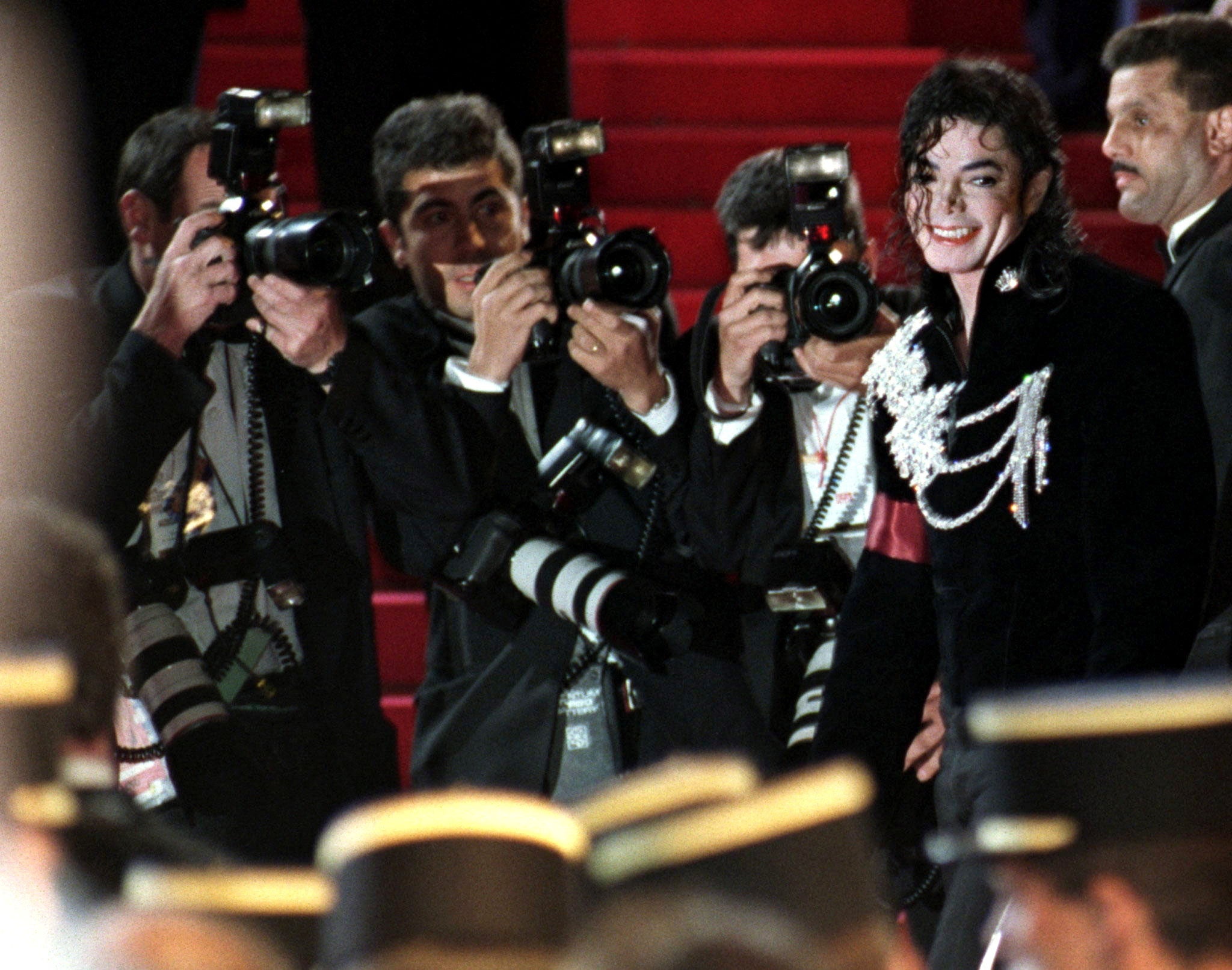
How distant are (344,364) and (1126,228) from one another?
267cm

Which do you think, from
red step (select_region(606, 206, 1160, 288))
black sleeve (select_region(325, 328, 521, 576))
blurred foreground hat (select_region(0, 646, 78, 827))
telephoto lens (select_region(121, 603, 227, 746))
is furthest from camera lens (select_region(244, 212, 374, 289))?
red step (select_region(606, 206, 1160, 288))

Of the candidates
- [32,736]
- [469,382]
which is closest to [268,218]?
[469,382]

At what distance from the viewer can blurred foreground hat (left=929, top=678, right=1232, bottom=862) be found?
1579 mm

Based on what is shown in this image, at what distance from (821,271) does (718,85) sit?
8.33 ft

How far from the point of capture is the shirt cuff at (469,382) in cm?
330

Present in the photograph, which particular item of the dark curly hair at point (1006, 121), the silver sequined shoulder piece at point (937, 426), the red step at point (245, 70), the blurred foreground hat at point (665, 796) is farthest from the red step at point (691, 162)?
the blurred foreground hat at point (665, 796)

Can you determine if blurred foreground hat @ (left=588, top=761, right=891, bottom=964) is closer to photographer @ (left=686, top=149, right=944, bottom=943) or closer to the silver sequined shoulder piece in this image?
the silver sequined shoulder piece

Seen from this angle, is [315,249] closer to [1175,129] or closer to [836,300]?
[836,300]

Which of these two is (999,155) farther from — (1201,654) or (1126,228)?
(1126,228)

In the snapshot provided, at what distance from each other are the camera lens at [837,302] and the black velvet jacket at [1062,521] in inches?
12.7

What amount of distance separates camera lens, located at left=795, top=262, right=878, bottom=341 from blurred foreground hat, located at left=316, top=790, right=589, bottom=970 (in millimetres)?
1890

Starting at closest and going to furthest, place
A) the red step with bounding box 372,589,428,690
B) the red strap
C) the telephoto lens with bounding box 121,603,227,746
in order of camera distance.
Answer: the red strap < the telephoto lens with bounding box 121,603,227,746 < the red step with bounding box 372,589,428,690

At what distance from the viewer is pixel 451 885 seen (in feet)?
4.35

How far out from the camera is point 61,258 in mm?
3982
